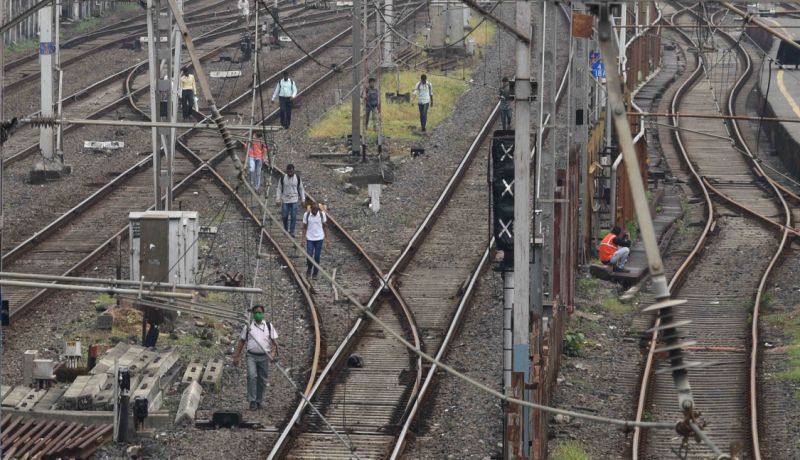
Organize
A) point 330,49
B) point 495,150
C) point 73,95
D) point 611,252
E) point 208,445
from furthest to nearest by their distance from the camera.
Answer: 1. point 330,49
2. point 73,95
3. point 611,252
4. point 208,445
5. point 495,150

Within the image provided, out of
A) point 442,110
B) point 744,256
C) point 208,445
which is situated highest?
point 442,110

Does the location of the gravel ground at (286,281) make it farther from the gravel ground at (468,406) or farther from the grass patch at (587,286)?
the grass patch at (587,286)

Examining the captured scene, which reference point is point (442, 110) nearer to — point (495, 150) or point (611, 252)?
point (611, 252)

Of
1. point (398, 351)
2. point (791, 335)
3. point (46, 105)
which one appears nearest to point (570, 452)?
point (398, 351)

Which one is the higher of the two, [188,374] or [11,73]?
[11,73]

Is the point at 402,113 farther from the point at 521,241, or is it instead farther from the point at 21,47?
the point at 521,241

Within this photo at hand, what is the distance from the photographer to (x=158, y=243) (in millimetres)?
19562

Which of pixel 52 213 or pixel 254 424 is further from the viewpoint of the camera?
pixel 52 213

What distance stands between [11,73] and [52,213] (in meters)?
12.3

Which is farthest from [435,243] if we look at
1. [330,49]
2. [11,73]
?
[330,49]

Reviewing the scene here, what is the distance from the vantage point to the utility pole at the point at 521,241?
11.3 metres

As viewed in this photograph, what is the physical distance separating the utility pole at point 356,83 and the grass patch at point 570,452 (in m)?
13.4

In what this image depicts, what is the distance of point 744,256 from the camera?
24.2 metres

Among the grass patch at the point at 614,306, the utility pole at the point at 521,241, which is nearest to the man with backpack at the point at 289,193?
the grass patch at the point at 614,306
